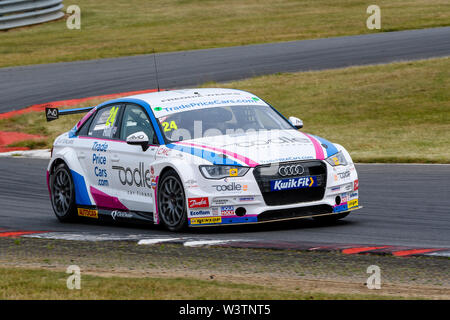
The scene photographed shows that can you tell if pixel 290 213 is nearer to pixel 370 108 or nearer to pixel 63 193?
pixel 63 193

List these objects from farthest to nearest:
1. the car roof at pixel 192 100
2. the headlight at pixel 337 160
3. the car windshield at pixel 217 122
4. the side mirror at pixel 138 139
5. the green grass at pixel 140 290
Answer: the car roof at pixel 192 100
the car windshield at pixel 217 122
the side mirror at pixel 138 139
the headlight at pixel 337 160
the green grass at pixel 140 290

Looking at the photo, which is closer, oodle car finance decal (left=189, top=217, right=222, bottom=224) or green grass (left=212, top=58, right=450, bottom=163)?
oodle car finance decal (left=189, top=217, right=222, bottom=224)

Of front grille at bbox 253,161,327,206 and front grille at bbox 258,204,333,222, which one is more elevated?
front grille at bbox 253,161,327,206

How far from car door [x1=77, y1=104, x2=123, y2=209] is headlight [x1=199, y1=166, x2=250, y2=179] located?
161 cm

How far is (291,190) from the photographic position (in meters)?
9.29

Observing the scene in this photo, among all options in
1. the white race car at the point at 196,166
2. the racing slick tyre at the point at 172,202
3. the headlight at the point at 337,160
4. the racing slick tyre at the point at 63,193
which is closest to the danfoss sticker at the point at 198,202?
the white race car at the point at 196,166

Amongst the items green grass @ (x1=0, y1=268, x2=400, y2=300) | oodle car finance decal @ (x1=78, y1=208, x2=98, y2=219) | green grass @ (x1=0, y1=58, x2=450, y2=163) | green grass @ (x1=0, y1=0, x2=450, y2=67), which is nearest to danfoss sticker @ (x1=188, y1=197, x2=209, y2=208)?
oodle car finance decal @ (x1=78, y1=208, x2=98, y2=219)

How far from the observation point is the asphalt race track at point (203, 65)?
25469mm

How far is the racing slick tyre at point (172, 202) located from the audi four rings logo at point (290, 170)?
102 centimetres

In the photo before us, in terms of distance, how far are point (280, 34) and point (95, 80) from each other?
527 inches

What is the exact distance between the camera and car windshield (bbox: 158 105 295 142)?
1003cm

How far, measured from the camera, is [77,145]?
1130 cm

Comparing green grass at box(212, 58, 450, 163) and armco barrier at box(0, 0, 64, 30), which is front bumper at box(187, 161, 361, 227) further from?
armco barrier at box(0, 0, 64, 30)

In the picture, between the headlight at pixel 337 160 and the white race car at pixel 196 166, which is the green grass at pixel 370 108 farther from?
the white race car at pixel 196 166
